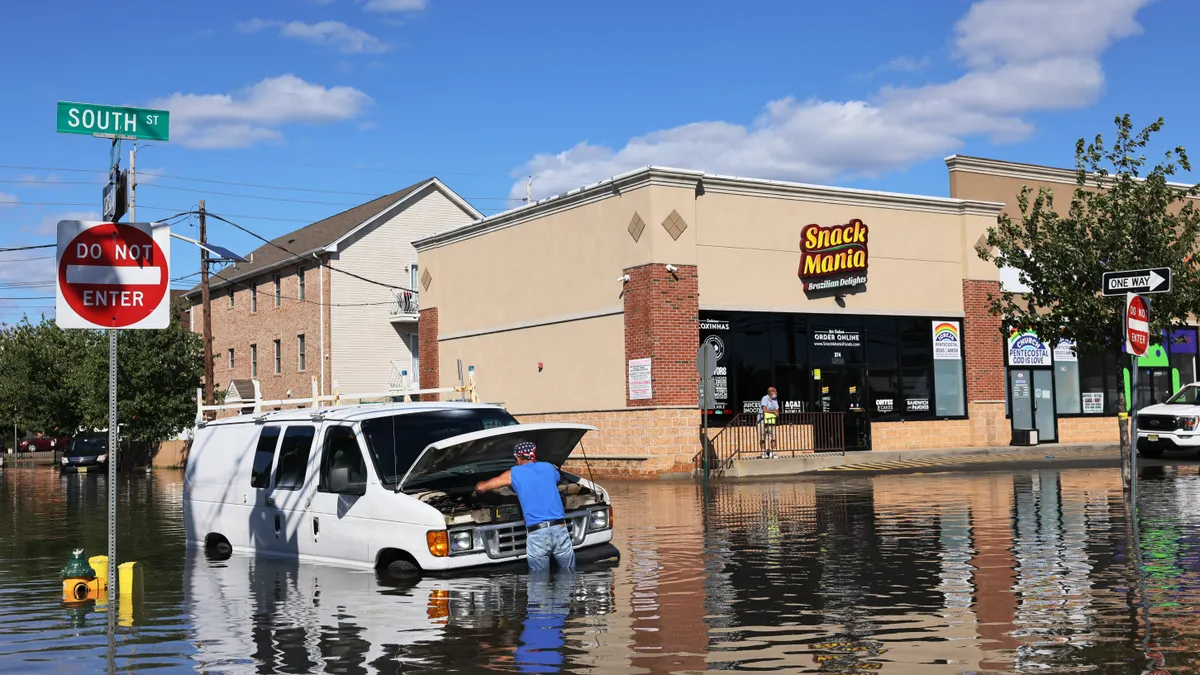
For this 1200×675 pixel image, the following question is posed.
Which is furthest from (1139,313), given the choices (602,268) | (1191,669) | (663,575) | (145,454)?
(145,454)

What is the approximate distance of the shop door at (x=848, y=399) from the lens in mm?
33219

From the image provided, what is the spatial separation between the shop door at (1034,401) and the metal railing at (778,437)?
21.7 feet

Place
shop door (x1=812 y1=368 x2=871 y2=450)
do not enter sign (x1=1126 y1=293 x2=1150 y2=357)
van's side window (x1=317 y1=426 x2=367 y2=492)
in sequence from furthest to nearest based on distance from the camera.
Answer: shop door (x1=812 y1=368 x2=871 y2=450) < do not enter sign (x1=1126 y1=293 x2=1150 y2=357) < van's side window (x1=317 y1=426 x2=367 y2=492)

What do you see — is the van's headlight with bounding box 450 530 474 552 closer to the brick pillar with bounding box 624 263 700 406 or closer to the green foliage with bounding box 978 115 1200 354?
the green foliage with bounding box 978 115 1200 354

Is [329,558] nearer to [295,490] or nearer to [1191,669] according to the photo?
[295,490]

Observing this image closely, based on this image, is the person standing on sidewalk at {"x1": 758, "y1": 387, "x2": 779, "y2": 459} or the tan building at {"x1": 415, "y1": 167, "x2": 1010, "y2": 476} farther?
the tan building at {"x1": 415, "y1": 167, "x2": 1010, "y2": 476}

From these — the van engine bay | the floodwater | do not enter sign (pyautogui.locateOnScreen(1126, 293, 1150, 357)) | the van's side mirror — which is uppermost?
do not enter sign (pyautogui.locateOnScreen(1126, 293, 1150, 357))

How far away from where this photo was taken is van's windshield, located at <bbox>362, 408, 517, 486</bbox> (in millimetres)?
12203

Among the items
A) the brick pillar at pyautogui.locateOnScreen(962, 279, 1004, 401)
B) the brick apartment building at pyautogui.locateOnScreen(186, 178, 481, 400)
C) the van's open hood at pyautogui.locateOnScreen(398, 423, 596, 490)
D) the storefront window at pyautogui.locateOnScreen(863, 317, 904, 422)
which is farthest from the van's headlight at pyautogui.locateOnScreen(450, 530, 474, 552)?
the brick apartment building at pyautogui.locateOnScreen(186, 178, 481, 400)

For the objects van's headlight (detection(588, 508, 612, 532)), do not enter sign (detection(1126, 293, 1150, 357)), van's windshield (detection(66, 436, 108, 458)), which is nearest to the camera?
van's headlight (detection(588, 508, 612, 532))

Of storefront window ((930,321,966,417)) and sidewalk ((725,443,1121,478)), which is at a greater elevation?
storefront window ((930,321,966,417))

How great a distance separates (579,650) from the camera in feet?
27.2

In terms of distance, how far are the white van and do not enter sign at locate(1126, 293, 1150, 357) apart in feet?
23.3

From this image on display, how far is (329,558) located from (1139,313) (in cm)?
1023
